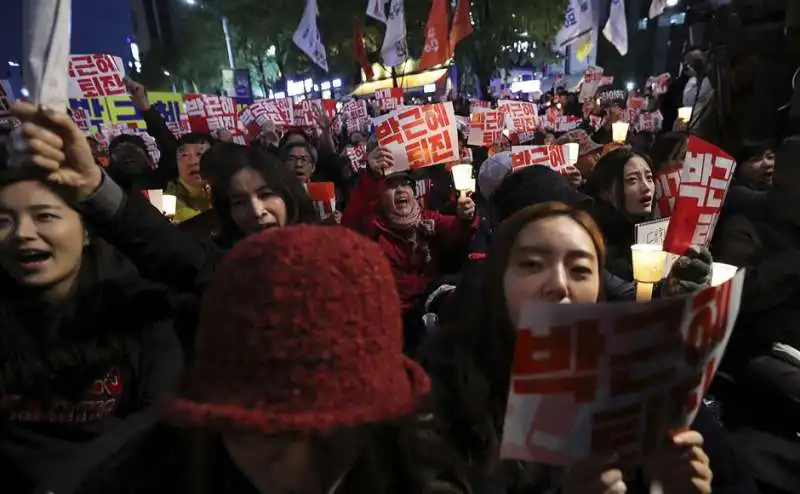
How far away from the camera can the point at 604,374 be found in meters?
1.10

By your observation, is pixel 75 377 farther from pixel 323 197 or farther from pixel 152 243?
pixel 323 197

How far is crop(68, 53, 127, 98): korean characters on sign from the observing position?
7422mm

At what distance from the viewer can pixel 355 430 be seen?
3.96 feet

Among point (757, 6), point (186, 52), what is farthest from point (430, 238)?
point (186, 52)

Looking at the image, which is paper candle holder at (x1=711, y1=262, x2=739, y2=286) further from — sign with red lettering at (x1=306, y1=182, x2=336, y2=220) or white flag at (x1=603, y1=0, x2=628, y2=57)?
white flag at (x1=603, y1=0, x2=628, y2=57)

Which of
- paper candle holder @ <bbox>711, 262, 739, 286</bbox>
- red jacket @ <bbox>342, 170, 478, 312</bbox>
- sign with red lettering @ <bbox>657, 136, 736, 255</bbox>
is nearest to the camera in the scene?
paper candle holder @ <bbox>711, 262, 739, 286</bbox>

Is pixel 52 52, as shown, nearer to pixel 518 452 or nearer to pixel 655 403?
pixel 518 452

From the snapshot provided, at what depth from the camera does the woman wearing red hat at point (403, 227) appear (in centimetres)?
420

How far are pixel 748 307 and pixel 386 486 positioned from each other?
91.9 inches

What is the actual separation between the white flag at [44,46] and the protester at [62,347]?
271mm

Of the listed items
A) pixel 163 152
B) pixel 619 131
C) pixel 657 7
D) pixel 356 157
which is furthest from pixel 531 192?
pixel 657 7

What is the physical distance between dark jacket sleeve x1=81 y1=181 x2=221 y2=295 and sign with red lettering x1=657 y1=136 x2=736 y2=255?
1.82m

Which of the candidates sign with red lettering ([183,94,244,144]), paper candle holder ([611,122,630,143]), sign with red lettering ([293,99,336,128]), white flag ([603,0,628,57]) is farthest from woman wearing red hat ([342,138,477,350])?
white flag ([603,0,628,57])

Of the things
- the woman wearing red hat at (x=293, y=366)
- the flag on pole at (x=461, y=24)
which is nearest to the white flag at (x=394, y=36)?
the flag on pole at (x=461, y=24)
